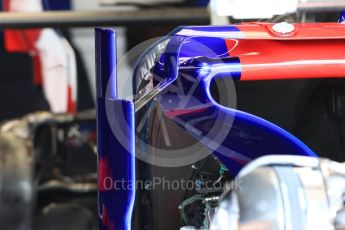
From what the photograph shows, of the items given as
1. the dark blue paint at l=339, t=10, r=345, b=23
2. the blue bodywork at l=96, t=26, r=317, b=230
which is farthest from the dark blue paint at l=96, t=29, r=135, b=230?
the dark blue paint at l=339, t=10, r=345, b=23

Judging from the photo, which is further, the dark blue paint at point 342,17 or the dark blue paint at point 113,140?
the dark blue paint at point 342,17

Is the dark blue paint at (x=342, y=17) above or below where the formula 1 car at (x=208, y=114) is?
above

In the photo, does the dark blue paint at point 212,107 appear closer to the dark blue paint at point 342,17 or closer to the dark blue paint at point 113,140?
the dark blue paint at point 113,140

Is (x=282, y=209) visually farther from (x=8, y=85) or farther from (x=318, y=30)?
(x=8, y=85)

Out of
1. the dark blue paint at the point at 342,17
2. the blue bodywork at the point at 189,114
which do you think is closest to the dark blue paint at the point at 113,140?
the blue bodywork at the point at 189,114

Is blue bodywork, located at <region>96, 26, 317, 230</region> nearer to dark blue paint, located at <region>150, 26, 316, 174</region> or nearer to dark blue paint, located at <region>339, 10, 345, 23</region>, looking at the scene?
dark blue paint, located at <region>150, 26, 316, 174</region>

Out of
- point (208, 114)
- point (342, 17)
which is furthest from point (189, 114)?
point (342, 17)

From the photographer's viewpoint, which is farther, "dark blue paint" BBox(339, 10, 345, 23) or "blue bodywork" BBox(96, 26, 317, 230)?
"dark blue paint" BBox(339, 10, 345, 23)

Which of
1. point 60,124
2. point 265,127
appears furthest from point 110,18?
point 265,127

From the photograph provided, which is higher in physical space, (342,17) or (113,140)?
(342,17)

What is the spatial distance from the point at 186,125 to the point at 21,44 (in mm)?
1343


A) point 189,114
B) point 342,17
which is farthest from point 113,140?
point 342,17

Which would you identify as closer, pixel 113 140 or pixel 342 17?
pixel 113 140

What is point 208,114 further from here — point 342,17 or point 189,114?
point 342,17
